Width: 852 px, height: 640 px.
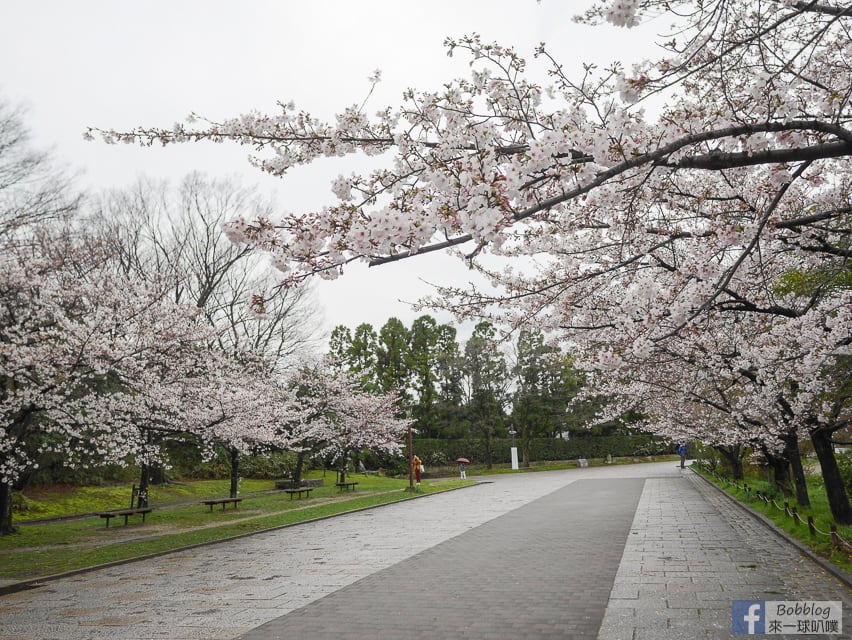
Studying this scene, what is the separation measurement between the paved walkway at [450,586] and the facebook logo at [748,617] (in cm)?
12

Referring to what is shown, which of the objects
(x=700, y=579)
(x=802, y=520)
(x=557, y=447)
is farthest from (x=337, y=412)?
(x=557, y=447)

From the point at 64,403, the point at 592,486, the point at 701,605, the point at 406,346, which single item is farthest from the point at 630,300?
the point at 406,346

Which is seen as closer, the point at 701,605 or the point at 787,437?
the point at 701,605

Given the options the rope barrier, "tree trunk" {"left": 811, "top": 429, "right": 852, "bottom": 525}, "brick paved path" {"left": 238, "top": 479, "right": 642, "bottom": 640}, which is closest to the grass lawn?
"brick paved path" {"left": 238, "top": 479, "right": 642, "bottom": 640}

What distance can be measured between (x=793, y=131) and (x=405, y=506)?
15.9m

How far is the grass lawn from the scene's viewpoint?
1020cm

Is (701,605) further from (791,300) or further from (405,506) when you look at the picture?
(405,506)

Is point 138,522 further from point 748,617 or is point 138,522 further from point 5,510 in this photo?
point 748,617

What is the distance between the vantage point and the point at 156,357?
1464cm

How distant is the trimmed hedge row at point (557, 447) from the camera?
41.8m

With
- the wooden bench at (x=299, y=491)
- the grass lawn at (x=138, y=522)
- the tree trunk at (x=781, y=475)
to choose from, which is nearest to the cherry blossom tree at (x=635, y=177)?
the tree trunk at (x=781, y=475)

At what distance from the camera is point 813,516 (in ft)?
33.1

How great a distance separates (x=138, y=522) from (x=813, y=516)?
15549 mm

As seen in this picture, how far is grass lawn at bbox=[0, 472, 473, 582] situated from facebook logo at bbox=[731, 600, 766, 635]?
9.20 meters
